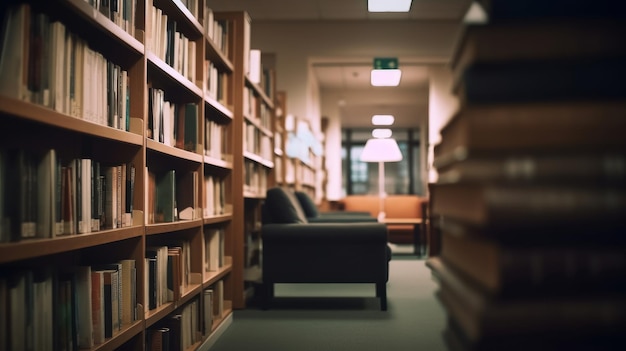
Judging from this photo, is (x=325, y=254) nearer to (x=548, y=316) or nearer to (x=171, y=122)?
(x=171, y=122)

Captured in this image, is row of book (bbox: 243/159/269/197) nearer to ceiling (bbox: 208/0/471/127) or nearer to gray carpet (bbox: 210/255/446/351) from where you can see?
gray carpet (bbox: 210/255/446/351)

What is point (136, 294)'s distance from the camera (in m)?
1.90

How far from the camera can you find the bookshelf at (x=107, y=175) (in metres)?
1.27

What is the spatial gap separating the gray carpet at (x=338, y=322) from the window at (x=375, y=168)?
12.3 meters

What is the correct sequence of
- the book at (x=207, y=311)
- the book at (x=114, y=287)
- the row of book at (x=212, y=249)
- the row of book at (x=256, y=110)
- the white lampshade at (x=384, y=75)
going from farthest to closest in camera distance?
the white lampshade at (x=384, y=75) < the row of book at (x=256, y=110) < the row of book at (x=212, y=249) < the book at (x=207, y=311) < the book at (x=114, y=287)

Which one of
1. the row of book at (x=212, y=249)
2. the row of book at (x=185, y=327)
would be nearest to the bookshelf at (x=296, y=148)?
the row of book at (x=212, y=249)

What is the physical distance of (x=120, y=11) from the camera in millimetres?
1847

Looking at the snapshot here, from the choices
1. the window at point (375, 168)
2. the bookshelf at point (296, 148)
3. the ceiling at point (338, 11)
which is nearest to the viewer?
the bookshelf at point (296, 148)

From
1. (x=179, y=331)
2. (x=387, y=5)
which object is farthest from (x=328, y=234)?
(x=387, y=5)

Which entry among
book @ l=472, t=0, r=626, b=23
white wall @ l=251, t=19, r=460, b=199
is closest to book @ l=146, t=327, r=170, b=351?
book @ l=472, t=0, r=626, b=23

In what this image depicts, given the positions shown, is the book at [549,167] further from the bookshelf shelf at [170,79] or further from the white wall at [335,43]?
the white wall at [335,43]

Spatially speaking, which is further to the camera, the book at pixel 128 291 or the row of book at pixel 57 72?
the book at pixel 128 291

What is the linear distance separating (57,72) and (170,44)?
3.48 feet

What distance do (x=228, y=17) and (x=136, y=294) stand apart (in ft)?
7.48
